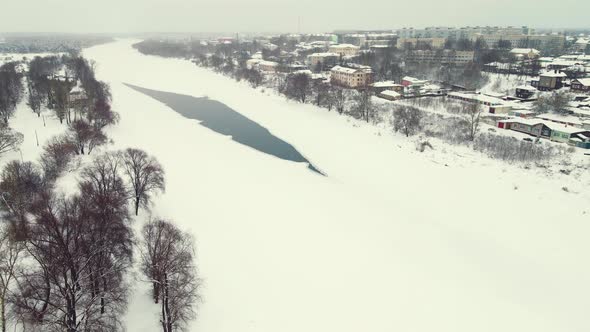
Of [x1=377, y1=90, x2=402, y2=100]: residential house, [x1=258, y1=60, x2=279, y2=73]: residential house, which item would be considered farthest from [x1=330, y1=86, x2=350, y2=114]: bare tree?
[x1=258, y1=60, x2=279, y2=73]: residential house

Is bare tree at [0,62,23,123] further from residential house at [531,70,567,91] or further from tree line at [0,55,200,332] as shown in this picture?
residential house at [531,70,567,91]

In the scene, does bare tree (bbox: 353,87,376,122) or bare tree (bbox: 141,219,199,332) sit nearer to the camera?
bare tree (bbox: 141,219,199,332)

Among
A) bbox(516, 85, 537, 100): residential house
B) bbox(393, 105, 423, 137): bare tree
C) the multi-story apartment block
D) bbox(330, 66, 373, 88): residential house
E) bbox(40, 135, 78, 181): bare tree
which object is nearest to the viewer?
bbox(40, 135, 78, 181): bare tree

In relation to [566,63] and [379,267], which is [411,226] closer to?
[379,267]

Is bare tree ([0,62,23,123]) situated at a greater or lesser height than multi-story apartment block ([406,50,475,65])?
lesser

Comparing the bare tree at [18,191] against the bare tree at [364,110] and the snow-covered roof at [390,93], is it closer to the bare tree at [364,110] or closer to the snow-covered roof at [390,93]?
the bare tree at [364,110]

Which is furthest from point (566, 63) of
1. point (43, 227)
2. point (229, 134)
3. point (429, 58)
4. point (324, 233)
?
point (43, 227)

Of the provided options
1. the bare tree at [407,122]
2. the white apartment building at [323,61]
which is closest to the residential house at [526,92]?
the bare tree at [407,122]

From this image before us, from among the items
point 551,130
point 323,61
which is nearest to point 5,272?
point 551,130
